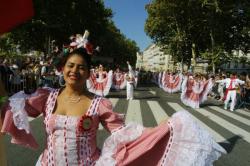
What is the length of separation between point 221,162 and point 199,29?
153 feet

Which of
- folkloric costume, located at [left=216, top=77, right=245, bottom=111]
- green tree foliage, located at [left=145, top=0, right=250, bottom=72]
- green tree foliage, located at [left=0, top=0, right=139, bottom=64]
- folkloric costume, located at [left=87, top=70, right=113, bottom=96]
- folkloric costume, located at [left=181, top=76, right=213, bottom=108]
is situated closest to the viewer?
folkloric costume, located at [left=216, top=77, right=245, bottom=111]

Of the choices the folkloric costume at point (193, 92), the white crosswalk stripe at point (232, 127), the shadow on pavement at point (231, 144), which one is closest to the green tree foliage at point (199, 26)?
the folkloric costume at point (193, 92)

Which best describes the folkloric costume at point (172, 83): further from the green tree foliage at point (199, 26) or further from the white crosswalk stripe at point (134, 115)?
the white crosswalk stripe at point (134, 115)

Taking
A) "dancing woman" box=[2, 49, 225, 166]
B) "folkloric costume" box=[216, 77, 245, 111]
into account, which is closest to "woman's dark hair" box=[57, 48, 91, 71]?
"dancing woman" box=[2, 49, 225, 166]

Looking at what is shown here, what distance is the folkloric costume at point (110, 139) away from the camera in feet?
11.0

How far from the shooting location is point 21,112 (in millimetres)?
3426

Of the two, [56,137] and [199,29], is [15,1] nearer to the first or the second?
[56,137]

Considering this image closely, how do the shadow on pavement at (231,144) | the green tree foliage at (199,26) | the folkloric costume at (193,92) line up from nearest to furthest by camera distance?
the shadow on pavement at (231,144), the folkloric costume at (193,92), the green tree foliage at (199,26)

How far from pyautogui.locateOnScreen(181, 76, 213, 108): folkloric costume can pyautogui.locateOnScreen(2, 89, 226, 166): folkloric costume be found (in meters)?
15.9

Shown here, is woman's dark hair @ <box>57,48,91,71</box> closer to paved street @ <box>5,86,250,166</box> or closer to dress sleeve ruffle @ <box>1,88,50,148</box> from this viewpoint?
dress sleeve ruffle @ <box>1,88,50,148</box>

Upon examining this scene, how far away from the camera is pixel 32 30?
48750 mm

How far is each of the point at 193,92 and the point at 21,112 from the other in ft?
56.4

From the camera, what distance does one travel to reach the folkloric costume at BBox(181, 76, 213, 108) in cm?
1978

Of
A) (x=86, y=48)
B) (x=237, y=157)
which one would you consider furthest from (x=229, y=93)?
(x=86, y=48)
